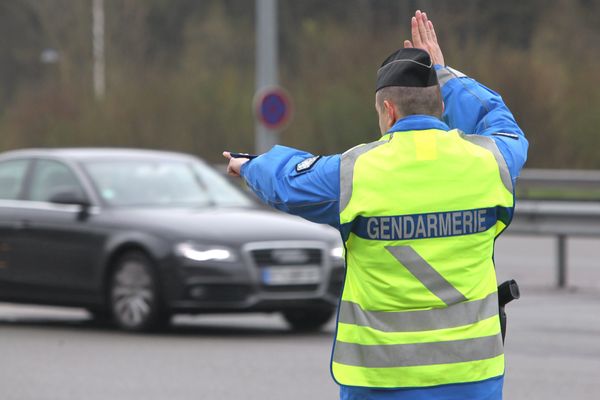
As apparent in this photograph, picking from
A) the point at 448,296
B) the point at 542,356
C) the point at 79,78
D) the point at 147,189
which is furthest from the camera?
the point at 79,78

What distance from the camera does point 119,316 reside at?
12164 millimetres

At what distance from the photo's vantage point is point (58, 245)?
12.5 m

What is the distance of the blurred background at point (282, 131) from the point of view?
33.1ft

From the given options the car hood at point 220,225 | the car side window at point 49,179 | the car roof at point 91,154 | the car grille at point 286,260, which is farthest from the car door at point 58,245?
the car grille at point 286,260

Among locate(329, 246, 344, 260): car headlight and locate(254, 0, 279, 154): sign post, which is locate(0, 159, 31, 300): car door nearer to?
locate(329, 246, 344, 260): car headlight

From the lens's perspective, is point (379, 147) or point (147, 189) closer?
point (379, 147)

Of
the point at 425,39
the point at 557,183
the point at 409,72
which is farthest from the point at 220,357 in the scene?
the point at 557,183

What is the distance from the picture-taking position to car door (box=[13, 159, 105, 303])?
1234 cm

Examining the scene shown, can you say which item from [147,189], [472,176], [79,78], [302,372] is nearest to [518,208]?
[147,189]

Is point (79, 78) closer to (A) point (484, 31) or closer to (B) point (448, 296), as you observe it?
(A) point (484, 31)

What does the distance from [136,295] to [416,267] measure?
7.88 metres

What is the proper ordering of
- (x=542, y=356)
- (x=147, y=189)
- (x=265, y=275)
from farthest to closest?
1. (x=147, y=189)
2. (x=265, y=275)
3. (x=542, y=356)

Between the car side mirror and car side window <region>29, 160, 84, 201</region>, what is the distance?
0.18 meters

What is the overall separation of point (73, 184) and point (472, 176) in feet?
28.7
